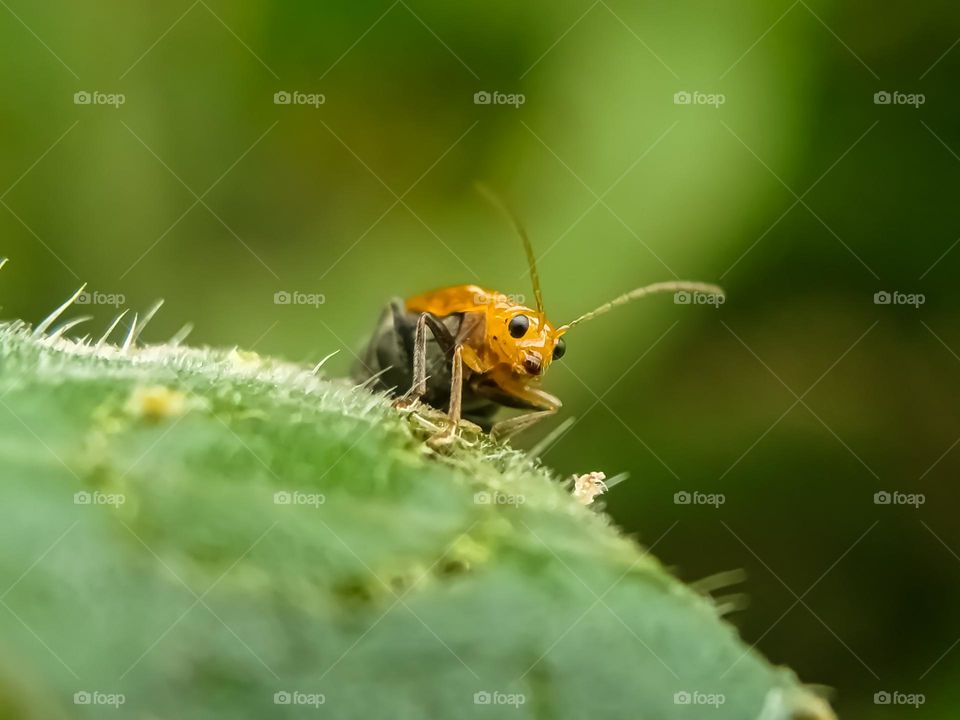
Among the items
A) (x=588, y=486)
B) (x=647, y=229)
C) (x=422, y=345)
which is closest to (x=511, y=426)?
(x=422, y=345)

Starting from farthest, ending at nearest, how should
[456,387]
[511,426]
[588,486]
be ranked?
[511,426] → [456,387] → [588,486]

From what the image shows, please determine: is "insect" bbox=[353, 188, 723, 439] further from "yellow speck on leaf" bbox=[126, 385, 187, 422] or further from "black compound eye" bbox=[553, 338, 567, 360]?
"yellow speck on leaf" bbox=[126, 385, 187, 422]

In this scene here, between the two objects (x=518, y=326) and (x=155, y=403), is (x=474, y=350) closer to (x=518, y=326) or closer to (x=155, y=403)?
(x=518, y=326)

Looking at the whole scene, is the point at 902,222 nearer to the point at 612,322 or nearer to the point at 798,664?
the point at 612,322

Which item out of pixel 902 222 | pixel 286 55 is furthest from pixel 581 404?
Answer: pixel 286 55

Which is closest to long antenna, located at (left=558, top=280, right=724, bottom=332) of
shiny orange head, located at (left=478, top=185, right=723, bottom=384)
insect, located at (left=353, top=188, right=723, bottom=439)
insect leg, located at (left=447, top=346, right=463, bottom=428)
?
insect, located at (left=353, top=188, right=723, bottom=439)
